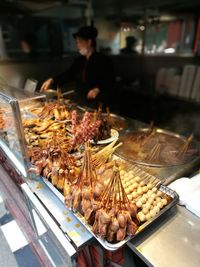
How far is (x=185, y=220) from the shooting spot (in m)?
1.04

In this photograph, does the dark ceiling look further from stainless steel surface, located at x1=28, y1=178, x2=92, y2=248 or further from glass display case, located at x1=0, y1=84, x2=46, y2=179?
stainless steel surface, located at x1=28, y1=178, x2=92, y2=248

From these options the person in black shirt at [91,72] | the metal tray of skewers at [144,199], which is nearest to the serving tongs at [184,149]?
the metal tray of skewers at [144,199]

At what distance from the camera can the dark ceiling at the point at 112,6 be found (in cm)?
348

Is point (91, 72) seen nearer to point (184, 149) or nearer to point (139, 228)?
point (184, 149)

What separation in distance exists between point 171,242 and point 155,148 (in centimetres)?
79

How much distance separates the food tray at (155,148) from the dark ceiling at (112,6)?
261 cm

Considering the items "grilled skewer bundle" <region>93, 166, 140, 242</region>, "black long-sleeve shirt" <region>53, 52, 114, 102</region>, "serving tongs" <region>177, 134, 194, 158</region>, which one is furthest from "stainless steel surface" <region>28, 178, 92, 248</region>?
"black long-sleeve shirt" <region>53, 52, 114, 102</region>

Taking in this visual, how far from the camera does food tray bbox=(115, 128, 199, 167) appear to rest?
1495mm

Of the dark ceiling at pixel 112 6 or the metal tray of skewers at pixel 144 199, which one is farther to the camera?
the dark ceiling at pixel 112 6

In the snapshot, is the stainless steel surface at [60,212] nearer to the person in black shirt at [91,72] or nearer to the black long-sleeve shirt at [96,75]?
the person in black shirt at [91,72]

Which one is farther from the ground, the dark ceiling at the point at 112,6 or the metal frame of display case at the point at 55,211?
the dark ceiling at the point at 112,6

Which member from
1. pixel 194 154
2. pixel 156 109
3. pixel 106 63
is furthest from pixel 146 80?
pixel 194 154

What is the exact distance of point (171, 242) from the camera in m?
0.93

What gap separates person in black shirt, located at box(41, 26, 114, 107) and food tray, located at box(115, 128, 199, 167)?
109cm
